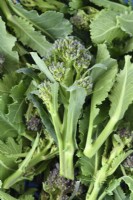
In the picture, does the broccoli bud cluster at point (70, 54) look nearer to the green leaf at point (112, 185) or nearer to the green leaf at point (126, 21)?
the green leaf at point (126, 21)

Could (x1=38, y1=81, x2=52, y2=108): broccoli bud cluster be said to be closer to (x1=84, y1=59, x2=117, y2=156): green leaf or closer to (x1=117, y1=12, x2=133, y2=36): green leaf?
(x1=84, y1=59, x2=117, y2=156): green leaf

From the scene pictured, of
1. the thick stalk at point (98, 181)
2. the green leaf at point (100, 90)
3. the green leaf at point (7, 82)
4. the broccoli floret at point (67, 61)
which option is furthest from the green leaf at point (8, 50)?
the thick stalk at point (98, 181)

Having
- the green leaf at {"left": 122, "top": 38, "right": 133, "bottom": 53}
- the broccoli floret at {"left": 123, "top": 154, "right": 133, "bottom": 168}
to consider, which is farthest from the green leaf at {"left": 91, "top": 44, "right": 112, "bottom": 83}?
the broccoli floret at {"left": 123, "top": 154, "right": 133, "bottom": 168}

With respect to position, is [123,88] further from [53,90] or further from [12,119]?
[12,119]

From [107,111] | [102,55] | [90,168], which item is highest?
[102,55]

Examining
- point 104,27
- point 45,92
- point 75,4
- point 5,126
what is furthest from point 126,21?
point 5,126

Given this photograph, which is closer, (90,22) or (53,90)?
(53,90)

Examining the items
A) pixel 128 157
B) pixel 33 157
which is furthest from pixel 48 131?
pixel 128 157
